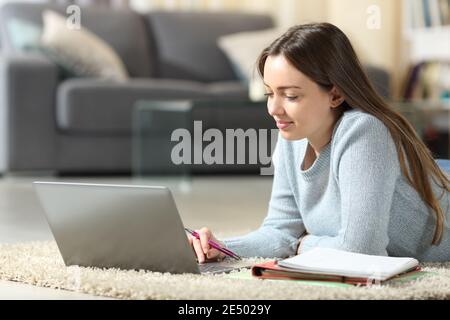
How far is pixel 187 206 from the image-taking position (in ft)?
→ 10.6

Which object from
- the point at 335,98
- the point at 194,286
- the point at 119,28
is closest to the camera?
the point at 194,286

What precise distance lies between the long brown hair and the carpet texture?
186mm

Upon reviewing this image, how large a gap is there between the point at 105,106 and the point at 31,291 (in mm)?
2825

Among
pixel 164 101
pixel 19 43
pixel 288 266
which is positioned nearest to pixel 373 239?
pixel 288 266

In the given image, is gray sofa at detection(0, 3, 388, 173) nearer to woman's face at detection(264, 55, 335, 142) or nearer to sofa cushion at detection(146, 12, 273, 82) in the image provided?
sofa cushion at detection(146, 12, 273, 82)

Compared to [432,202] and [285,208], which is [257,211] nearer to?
[285,208]

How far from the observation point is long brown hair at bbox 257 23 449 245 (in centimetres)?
167

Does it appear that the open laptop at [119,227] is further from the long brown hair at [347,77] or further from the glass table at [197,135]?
the glass table at [197,135]

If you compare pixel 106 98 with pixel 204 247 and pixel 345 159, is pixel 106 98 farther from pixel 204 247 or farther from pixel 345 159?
pixel 345 159

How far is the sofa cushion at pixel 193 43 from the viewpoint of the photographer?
5.04 metres

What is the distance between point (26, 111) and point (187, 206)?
4.38 feet

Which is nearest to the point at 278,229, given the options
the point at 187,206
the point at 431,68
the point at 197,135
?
the point at 187,206

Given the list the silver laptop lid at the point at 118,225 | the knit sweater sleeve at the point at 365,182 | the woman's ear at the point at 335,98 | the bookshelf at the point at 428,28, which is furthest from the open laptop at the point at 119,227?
the bookshelf at the point at 428,28

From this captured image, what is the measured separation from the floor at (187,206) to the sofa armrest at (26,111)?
3.8 inches
